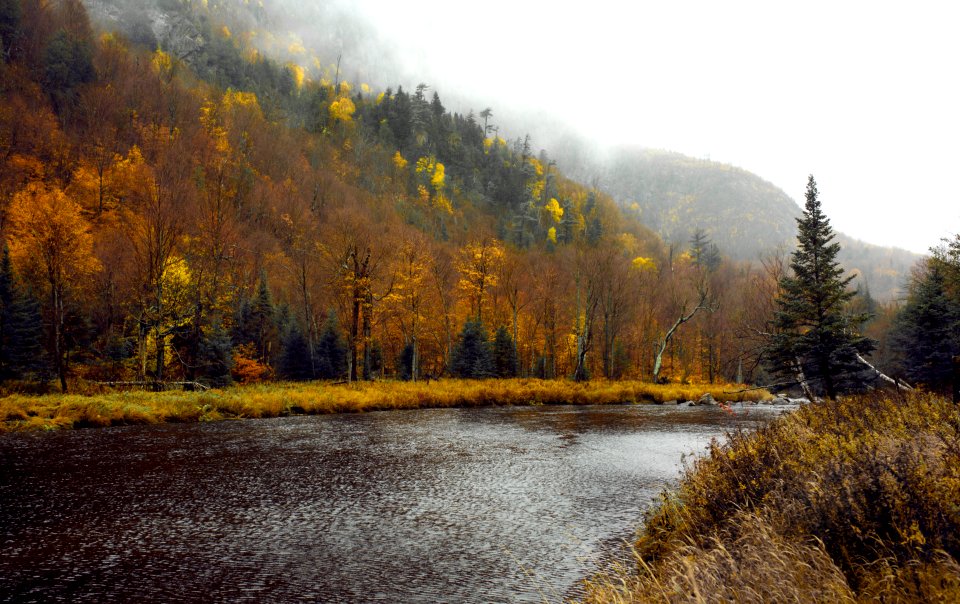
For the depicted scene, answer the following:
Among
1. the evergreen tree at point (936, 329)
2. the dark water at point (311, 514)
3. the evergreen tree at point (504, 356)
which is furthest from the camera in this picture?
the evergreen tree at point (504, 356)

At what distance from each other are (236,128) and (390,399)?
80594mm

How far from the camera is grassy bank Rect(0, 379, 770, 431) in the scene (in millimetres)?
18391

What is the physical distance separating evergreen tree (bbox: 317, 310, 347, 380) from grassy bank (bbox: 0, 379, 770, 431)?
1324 cm

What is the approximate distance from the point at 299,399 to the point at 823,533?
24357 mm

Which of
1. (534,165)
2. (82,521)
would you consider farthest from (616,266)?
(534,165)

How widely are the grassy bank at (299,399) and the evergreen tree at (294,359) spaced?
47.2ft

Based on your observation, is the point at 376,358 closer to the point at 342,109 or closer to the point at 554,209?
the point at 554,209

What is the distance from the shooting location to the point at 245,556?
23.0ft

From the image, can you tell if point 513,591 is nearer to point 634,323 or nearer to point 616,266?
point 616,266

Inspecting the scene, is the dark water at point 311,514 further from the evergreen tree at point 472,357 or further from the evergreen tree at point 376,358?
the evergreen tree at point 376,358

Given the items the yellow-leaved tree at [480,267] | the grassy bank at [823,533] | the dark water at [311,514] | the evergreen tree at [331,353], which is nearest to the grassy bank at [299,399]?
the dark water at [311,514]

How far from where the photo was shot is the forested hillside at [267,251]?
33.2m

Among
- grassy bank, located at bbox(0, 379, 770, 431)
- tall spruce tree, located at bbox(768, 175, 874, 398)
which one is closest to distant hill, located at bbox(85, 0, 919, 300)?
grassy bank, located at bbox(0, 379, 770, 431)

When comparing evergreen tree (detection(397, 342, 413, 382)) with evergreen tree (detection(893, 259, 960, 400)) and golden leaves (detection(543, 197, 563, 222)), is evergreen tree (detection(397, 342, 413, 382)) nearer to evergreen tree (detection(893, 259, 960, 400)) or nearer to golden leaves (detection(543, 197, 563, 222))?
evergreen tree (detection(893, 259, 960, 400))
